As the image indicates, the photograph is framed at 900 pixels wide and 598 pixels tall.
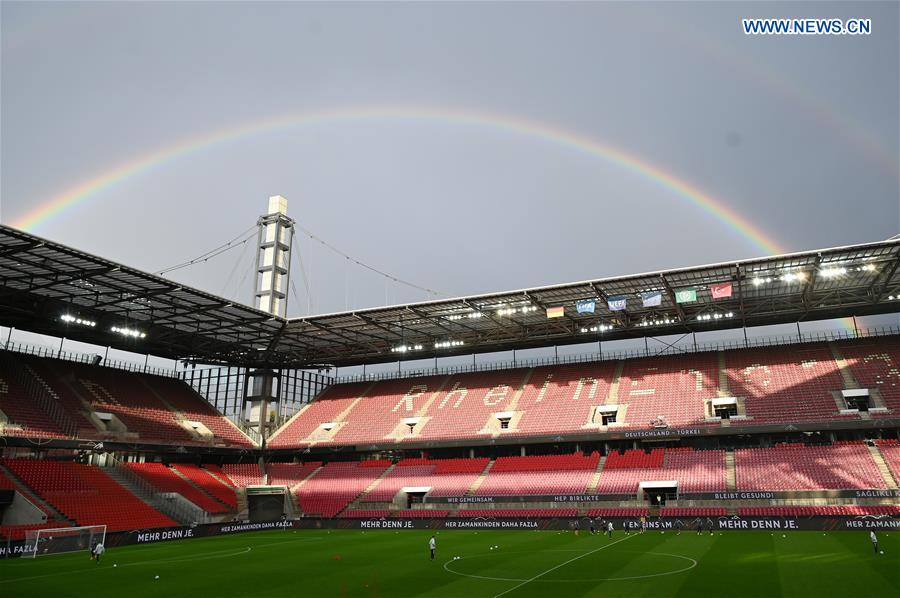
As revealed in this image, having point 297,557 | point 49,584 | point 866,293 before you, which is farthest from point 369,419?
point 866,293

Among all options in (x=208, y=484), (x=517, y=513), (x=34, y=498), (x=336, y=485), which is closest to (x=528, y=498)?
(x=517, y=513)

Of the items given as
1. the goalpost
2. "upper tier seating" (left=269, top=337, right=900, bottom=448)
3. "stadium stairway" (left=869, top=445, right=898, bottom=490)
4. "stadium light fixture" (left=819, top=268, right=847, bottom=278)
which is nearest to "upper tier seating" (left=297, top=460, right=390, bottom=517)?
"upper tier seating" (left=269, top=337, right=900, bottom=448)

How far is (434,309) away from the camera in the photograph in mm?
56844

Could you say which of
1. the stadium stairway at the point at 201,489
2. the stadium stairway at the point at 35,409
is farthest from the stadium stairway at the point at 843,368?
the stadium stairway at the point at 35,409

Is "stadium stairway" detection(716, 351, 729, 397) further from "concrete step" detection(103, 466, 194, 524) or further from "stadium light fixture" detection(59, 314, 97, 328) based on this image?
"stadium light fixture" detection(59, 314, 97, 328)

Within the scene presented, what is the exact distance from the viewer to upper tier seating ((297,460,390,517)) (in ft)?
188

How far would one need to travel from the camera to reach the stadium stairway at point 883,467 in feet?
134

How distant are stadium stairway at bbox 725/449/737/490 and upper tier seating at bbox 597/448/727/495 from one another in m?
0.25

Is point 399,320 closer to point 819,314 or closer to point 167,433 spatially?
point 167,433

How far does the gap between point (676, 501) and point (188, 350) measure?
5067cm

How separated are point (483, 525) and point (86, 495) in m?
29.8

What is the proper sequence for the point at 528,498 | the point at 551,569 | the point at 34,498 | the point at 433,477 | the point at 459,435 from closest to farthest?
1. the point at 551,569
2. the point at 34,498
3. the point at 528,498
4. the point at 433,477
5. the point at 459,435

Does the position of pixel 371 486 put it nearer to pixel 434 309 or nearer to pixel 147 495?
pixel 434 309

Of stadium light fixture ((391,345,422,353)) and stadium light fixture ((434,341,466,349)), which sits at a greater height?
stadium light fixture ((434,341,466,349))
